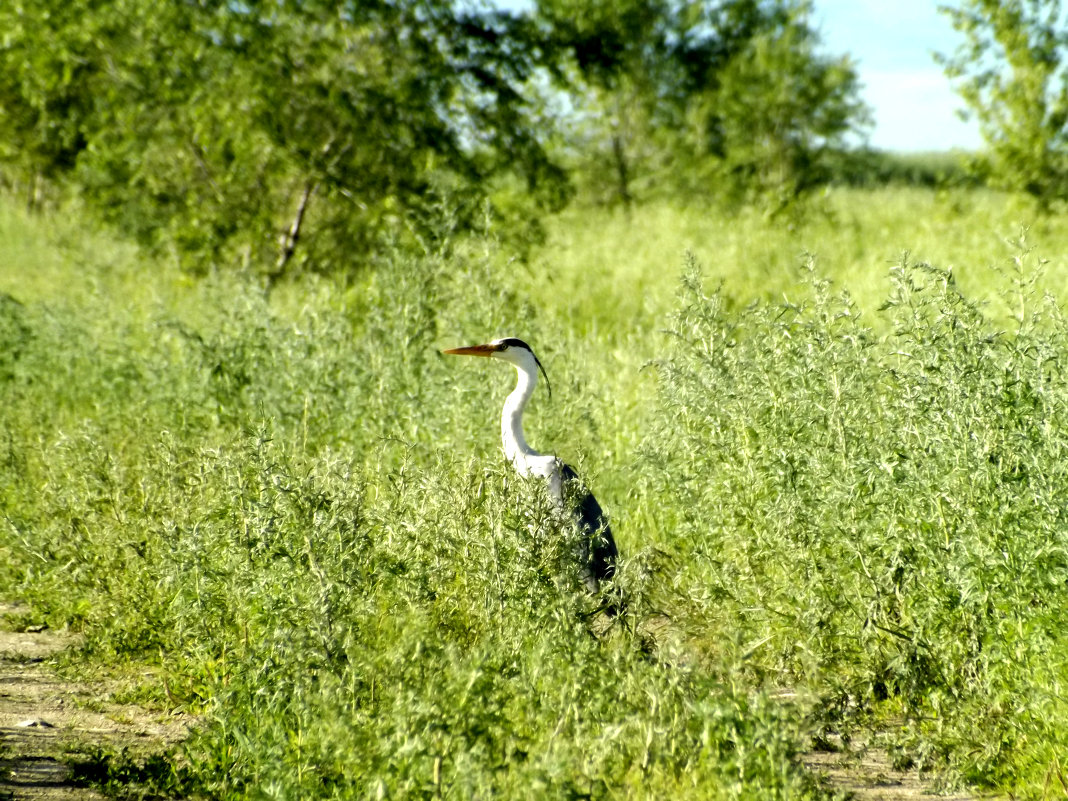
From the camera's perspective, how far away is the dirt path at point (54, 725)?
379cm

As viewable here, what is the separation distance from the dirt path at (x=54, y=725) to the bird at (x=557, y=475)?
1.86 m

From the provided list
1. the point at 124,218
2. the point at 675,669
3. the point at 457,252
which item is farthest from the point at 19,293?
the point at 675,669

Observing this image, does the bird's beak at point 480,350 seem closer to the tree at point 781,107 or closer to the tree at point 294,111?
the tree at point 294,111

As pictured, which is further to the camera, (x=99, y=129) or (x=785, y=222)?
(x=785, y=222)

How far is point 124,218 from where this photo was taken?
1352 centimetres

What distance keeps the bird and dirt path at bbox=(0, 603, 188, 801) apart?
1862 mm

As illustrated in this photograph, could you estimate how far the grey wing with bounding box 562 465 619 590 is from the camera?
4.81 metres

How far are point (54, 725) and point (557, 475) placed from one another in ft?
8.26

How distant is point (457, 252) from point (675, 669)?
5.12m

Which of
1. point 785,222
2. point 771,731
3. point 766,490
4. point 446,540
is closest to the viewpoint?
point 771,731

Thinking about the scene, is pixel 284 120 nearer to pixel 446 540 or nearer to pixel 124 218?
pixel 124 218

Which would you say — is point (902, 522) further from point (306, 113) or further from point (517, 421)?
point (306, 113)

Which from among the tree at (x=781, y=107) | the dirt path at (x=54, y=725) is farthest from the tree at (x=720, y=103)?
the dirt path at (x=54, y=725)

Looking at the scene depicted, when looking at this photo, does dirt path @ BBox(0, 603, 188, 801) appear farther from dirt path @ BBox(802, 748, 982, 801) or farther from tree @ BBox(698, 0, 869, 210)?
tree @ BBox(698, 0, 869, 210)
